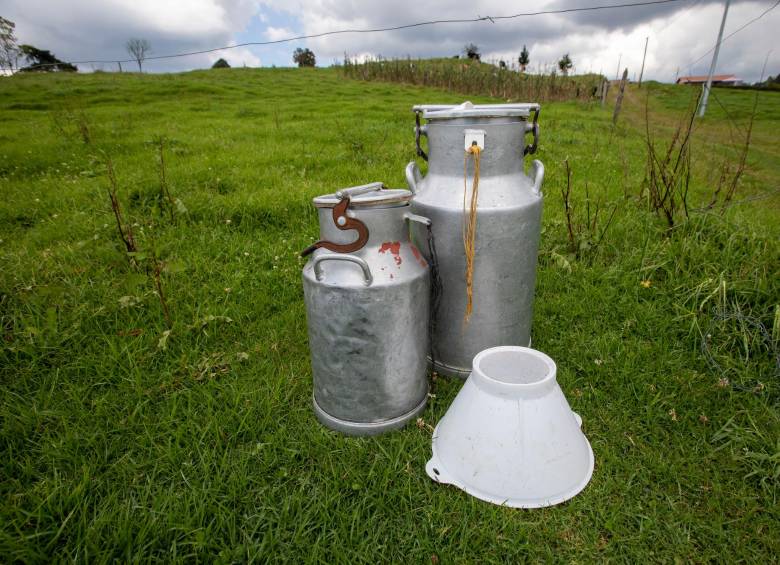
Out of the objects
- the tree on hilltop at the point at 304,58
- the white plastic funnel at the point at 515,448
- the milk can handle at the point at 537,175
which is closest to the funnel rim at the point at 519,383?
the white plastic funnel at the point at 515,448

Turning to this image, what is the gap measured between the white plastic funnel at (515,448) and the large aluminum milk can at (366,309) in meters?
0.32

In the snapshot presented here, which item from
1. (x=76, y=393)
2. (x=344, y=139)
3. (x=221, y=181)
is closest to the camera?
(x=76, y=393)

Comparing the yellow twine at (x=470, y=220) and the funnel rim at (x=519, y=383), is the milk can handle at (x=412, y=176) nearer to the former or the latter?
the yellow twine at (x=470, y=220)

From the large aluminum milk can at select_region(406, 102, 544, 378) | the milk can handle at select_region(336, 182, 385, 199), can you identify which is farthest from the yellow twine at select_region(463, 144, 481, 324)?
the milk can handle at select_region(336, 182, 385, 199)

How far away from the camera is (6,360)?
2213 millimetres

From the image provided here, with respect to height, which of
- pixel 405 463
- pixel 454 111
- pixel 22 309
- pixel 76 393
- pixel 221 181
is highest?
pixel 454 111

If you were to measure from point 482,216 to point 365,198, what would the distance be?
59 centimetres

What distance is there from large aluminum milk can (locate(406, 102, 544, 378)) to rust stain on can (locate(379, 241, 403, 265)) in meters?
0.32

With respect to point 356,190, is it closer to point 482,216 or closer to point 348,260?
point 348,260

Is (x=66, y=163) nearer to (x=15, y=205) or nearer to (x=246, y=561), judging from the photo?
(x=15, y=205)

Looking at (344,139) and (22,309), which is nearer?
(22,309)

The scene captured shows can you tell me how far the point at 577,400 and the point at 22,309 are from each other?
121 inches

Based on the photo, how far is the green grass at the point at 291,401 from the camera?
148cm

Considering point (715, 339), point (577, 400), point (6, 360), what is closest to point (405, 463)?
point (577, 400)
